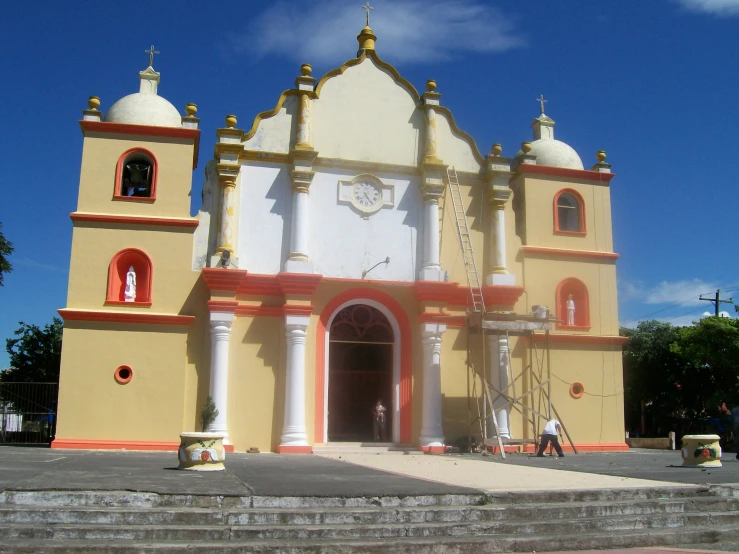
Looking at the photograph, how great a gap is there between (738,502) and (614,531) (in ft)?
8.20

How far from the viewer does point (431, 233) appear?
21.0 meters

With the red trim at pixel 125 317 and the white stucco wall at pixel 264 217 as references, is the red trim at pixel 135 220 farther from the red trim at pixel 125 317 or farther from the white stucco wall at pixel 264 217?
the red trim at pixel 125 317

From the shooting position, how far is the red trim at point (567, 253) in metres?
21.9

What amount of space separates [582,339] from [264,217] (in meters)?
9.52

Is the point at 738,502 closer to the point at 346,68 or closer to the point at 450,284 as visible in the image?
the point at 450,284

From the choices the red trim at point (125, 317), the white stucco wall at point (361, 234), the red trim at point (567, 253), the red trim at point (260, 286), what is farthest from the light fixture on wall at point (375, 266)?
the red trim at point (125, 317)

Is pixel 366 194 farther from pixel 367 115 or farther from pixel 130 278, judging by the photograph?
pixel 130 278

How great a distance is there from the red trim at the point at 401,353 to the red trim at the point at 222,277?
2.44m

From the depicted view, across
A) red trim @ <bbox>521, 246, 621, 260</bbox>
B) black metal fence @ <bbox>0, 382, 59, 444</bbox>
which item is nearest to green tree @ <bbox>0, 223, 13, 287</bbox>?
A: black metal fence @ <bbox>0, 382, 59, 444</bbox>

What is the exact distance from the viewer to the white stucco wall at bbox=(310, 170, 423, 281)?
20.6 m

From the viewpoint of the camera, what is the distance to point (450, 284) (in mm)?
20438

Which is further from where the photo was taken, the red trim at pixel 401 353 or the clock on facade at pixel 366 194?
the clock on facade at pixel 366 194

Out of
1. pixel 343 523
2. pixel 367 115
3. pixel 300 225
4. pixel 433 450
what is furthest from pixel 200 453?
pixel 367 115

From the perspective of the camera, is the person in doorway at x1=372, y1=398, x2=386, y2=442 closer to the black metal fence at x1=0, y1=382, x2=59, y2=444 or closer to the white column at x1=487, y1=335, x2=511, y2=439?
the white column at x1=487, y1=335, x2=511, y2=439
